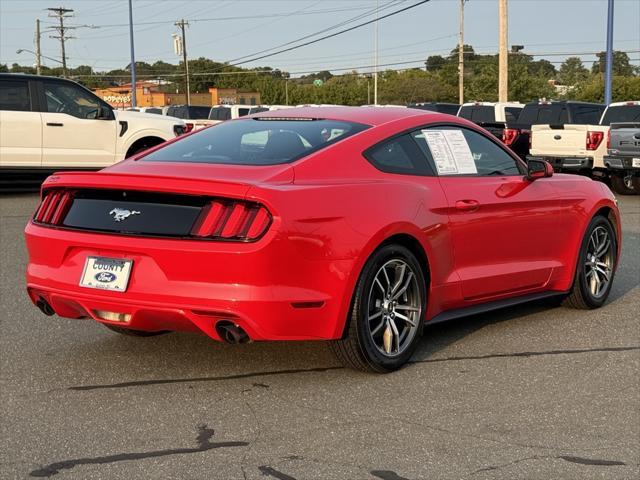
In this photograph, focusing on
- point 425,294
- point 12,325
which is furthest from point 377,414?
point 12,325

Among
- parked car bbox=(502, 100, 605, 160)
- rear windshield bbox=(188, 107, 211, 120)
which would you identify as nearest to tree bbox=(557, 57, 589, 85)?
rear windshield bbox=(188, 107, 211, 120)

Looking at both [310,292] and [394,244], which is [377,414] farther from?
[394,244]

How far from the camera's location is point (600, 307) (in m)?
7.46

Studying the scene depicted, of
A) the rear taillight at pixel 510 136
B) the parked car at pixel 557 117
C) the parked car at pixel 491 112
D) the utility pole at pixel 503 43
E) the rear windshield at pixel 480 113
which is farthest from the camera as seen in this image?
the utility pole at pixel 503 43

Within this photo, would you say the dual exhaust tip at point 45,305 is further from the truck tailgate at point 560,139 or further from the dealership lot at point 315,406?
the truck tailgate at point 560,139

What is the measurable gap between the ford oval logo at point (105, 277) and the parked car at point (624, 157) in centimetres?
1457

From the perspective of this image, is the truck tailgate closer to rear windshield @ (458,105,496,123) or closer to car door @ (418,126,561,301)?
rear windshield @ (458,105,496,123)

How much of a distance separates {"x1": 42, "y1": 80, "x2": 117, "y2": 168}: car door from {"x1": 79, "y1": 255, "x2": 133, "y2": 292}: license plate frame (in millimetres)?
10997

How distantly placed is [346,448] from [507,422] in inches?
35.4

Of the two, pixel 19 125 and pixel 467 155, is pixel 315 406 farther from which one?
pixel 19 125

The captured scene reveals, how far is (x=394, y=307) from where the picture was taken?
5.51 meters

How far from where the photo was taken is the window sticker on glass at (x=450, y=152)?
611cm

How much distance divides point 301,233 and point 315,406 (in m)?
0.88

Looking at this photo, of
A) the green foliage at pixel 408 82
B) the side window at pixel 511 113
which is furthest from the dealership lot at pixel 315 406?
the green foliage at pixel 408 82
